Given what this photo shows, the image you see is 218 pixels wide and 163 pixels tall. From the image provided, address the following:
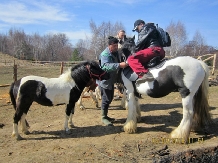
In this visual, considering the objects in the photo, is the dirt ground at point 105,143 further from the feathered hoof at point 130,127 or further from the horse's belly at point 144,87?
the horse's belly at point 144,87

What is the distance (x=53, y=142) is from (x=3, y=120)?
287 centimetres

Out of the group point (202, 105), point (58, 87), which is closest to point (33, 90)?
point (58, 87)

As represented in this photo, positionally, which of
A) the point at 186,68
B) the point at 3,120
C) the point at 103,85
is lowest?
the point at 3,120

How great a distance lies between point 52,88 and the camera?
5.05 meters

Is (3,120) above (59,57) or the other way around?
the other way around

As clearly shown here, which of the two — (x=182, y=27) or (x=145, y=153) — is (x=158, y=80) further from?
(x=182, y=27)

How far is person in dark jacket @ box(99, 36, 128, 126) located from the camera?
510cm

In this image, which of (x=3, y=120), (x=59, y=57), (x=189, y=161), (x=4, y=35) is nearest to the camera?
(x=189, y=161)

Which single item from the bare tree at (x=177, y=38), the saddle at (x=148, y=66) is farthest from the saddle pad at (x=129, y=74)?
the bare tree at (x=177, y=38)

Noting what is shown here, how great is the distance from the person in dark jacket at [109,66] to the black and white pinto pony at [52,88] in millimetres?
224

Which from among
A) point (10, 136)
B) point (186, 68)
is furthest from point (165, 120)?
point (10, 136)

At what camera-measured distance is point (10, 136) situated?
17.0 feet

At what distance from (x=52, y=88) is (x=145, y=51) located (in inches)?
86.9

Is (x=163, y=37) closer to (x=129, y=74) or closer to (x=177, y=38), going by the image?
(x=129, y=74)
